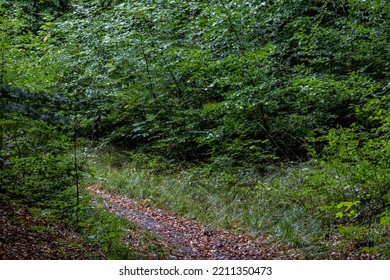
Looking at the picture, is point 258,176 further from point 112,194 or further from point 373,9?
point 373,9

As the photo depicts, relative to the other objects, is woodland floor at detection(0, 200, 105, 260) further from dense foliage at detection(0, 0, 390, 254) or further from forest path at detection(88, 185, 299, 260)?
forest path at detection(88, 185, 299, 260)

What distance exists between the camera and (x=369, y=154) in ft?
24.7

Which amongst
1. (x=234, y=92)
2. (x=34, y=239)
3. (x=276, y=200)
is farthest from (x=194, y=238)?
(x=234, y=92)

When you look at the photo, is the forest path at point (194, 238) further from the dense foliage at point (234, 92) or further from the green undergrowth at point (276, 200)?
the dense foliage at point (234, 92)

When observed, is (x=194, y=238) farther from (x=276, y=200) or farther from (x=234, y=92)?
(x=234, y=92)

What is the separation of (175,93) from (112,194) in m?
3.49

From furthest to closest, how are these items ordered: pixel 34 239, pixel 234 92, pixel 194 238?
pixel 234 92 < pixel 194 238 < pixel 34 239

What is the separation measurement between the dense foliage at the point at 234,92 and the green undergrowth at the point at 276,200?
0.06 metres

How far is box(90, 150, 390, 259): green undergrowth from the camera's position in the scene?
7086mm

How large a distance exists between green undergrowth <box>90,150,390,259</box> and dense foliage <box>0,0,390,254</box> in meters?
0.06

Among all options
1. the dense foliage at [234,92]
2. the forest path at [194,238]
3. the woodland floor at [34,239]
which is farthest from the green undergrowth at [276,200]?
the woodland floor at [34,239]

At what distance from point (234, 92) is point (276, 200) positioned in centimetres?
270

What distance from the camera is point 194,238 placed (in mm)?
8102

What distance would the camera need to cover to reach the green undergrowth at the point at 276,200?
7.09 m
